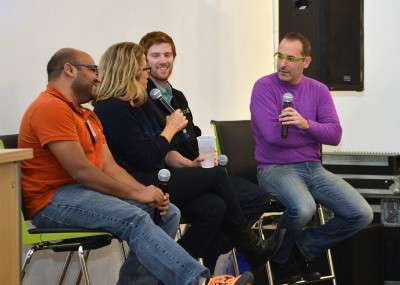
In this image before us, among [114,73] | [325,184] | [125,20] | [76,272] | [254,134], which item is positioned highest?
[125,20]

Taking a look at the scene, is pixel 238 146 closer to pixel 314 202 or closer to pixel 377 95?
pixel 314 202

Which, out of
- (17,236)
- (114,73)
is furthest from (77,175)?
(114,73)

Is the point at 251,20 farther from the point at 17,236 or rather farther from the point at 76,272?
the point at 17,236

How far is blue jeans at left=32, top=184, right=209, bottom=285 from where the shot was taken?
2400 millimetres

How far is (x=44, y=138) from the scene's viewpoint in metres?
2.40

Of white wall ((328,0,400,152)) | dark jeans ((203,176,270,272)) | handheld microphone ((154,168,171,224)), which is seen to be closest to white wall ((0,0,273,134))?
handheld microphone ((154,168,171,224))

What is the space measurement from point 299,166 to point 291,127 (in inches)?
8.1

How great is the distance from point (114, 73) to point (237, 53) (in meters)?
2.36

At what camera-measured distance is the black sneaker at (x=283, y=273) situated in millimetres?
3482

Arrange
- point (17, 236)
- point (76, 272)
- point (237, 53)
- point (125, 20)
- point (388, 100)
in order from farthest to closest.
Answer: point (388, 100)
point (237, 53)
point (125, 20)
point (76, 272)
point (17, 236)

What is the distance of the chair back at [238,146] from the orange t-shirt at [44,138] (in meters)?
1.20

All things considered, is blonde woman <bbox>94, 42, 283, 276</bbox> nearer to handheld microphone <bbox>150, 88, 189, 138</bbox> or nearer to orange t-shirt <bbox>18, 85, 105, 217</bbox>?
handheld microphone <bbox>150, 88, 189, 138</bbox>

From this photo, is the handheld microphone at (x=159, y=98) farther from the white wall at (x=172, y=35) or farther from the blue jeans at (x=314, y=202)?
the blue jeans at (x=314, y=202)

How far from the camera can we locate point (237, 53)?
5.14m
